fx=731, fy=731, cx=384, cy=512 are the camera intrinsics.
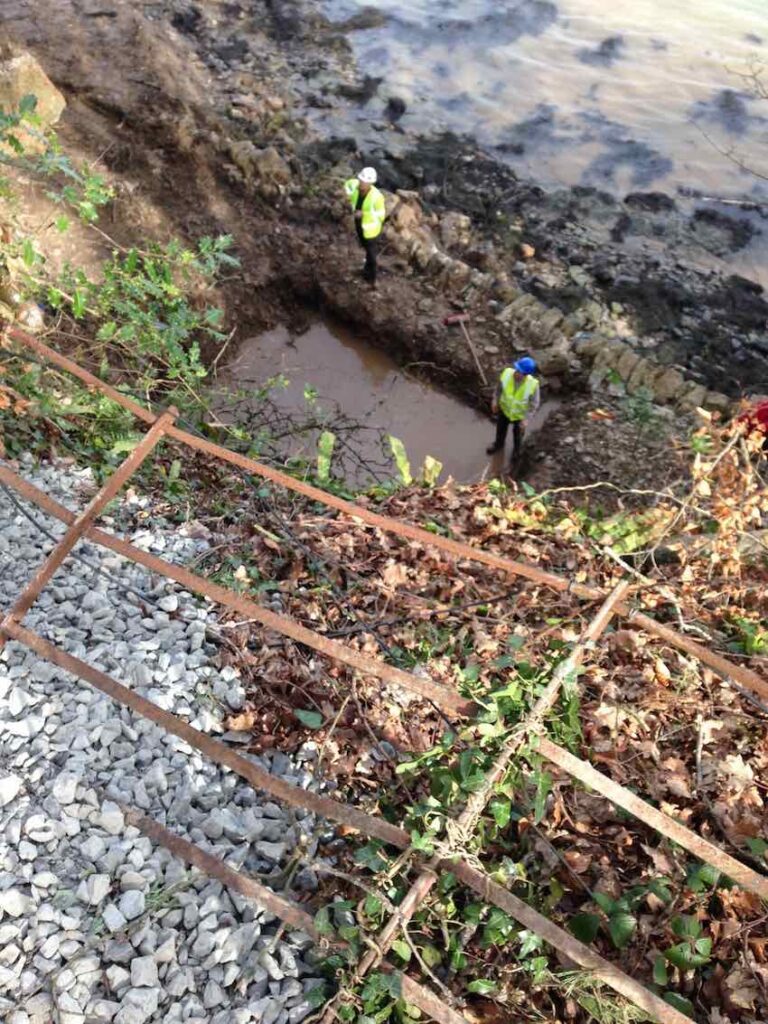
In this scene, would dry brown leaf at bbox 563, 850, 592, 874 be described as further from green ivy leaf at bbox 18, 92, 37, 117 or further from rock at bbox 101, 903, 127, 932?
green ivy leaf at bbox 18, 92, 37, 117

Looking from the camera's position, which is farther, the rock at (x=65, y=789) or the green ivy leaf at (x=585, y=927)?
the rock at (x=65, y=789)

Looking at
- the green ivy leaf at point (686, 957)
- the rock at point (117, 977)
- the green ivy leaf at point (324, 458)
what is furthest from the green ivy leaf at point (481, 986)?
the green ivy leaf at point (324, 458)

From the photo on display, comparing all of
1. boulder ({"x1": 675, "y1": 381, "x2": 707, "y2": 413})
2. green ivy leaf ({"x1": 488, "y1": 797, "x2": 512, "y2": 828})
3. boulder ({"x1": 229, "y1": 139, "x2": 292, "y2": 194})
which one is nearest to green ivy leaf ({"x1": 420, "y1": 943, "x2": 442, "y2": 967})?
green ivy leaf ({"x1": 488, "y1": 797, "x2": 512, "y2": 828})

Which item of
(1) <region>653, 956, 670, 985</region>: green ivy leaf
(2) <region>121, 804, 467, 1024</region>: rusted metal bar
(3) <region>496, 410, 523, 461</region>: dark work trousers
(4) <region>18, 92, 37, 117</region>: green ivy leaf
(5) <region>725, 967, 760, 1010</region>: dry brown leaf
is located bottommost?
(3) <region>496, 410, 523, 461</region>: dark work trousers

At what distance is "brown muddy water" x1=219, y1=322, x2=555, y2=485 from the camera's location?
25.2 feet

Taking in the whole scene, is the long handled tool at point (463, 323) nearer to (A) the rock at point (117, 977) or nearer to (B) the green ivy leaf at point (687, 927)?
(B) the green ivy leaf at point (687, 927)

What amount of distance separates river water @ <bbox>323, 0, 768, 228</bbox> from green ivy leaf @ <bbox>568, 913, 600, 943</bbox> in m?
10.7

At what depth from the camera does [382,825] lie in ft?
7.16

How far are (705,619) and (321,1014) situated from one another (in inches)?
114

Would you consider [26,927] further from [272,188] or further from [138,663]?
[272,188]

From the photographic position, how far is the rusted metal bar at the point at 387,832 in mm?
1970

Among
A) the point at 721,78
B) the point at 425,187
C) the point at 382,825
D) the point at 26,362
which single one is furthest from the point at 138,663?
the point at 721,78

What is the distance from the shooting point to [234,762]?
7.53 ft

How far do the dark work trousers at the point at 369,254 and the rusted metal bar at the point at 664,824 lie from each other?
7.32 m
